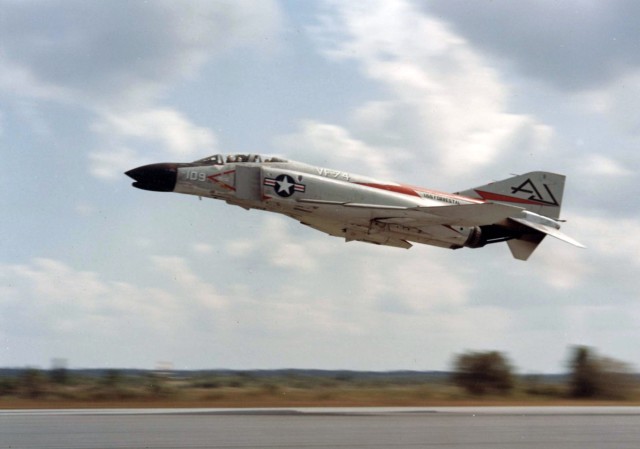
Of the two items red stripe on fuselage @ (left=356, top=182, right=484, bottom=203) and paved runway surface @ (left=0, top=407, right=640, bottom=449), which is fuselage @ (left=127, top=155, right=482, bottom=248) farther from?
paved runway surface @ (left=0, top=407, right=640, bottom=449)

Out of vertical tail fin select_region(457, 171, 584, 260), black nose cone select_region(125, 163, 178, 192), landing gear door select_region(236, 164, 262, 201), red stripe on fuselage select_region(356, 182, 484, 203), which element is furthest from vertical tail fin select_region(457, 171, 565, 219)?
black nose cone select_region(125, 163, 178, 192)

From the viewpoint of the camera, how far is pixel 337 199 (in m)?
25.7

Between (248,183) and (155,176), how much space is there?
2799 millimetres

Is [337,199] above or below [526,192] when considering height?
below

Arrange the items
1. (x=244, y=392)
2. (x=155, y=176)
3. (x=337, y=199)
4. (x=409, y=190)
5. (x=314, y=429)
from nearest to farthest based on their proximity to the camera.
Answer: (x=314, y=429) < (x=155, y=176) < (x=337, y=199) < (x=409, y=190) < (x=244, y=392)

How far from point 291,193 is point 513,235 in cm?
832

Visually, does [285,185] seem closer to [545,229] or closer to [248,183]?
[248,183]

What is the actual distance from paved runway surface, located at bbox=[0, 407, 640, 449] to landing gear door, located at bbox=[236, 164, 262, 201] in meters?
6.46

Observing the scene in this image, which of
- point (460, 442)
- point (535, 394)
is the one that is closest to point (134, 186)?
point (460, 442)

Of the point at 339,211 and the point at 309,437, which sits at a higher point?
the point at 339,211

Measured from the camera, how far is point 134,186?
24641mm

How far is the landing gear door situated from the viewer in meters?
25.2

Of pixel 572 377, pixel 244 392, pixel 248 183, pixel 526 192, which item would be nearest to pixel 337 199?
pixel 248 183

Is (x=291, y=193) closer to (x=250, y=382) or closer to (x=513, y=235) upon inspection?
(x=513, y=235)
